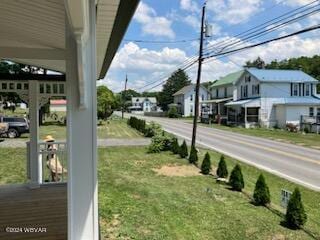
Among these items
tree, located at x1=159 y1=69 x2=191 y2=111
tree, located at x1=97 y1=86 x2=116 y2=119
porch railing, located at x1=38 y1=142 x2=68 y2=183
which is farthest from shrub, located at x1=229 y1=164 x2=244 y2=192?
tree, located at x1=159 y1=69 x2=191 y2=111

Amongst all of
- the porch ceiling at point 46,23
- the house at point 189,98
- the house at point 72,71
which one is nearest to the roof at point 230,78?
the house at point 189,98

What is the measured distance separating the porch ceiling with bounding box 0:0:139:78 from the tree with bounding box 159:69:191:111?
83505 mm

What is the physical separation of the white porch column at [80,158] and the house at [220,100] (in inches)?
1665

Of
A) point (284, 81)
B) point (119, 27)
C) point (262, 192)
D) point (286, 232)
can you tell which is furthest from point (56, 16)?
point (284, 81)

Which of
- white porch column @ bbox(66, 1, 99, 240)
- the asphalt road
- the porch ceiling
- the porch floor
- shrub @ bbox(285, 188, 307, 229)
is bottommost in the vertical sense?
the asphalt road

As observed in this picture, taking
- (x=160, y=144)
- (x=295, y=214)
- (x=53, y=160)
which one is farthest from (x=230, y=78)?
(x=295, y=214)

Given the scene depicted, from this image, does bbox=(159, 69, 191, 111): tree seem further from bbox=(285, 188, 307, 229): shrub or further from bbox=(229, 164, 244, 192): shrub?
bbox=(285, 188, 307, 229): shrub

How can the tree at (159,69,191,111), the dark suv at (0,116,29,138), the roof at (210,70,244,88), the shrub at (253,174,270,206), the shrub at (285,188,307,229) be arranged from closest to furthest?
the shrub at (285,188,307,229) < the shrub at (253,174,270,206) < the dark suv at (0,116,29,138) < the roof at (210,70,244,88) < the tree at (159,69,191,111)

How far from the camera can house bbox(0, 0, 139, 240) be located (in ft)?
11.4

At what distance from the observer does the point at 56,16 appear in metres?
4.06

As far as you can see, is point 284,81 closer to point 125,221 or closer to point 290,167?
point 290,167

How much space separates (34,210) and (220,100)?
45200 mm

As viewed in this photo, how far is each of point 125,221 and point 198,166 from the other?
8.03m

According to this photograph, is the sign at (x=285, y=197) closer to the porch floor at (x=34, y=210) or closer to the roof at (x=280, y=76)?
the porch floor at (x=34, y=210)
